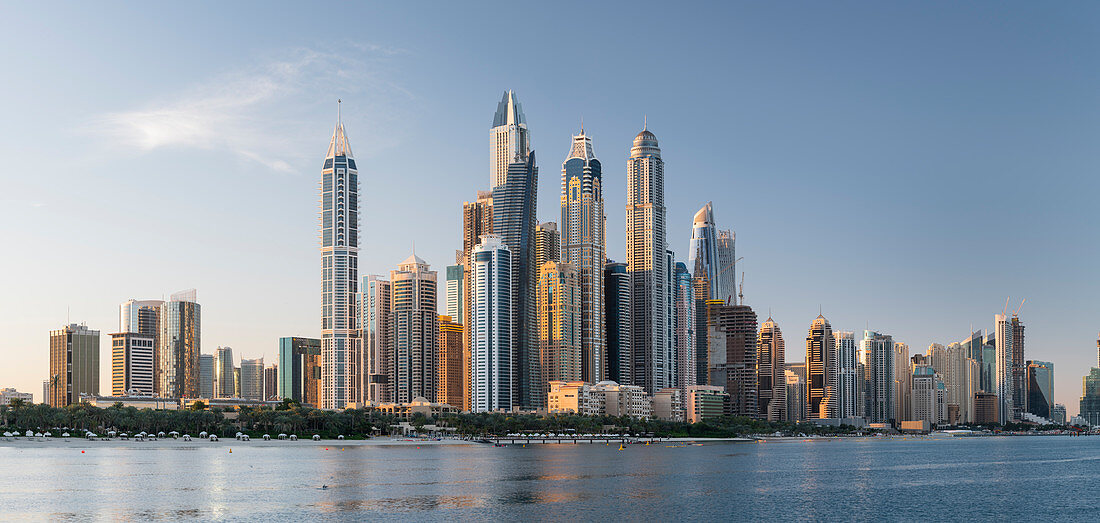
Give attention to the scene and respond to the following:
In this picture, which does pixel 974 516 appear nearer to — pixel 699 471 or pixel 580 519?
pixel 580 519

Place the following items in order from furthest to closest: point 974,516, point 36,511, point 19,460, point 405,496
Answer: point 19,460
point 405,496
point 974,516
point 36,511

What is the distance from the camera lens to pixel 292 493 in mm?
141000

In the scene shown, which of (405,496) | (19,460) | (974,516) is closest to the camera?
(974,516)

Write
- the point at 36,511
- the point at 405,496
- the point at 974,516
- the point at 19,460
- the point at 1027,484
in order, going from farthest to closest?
the point at 19,460 < the point at 1027,484 < the point at 405,496 < the point at 974,516 < the point at 36,511

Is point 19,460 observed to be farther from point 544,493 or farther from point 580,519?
point 580,519

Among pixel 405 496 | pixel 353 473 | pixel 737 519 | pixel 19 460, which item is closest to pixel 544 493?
pixel 405 496

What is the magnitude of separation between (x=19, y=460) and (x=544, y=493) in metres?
105

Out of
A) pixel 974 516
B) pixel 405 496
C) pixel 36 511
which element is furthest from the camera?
pixel 405 496

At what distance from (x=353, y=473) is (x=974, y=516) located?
96.2 m

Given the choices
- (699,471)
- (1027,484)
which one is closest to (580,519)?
(699,471)

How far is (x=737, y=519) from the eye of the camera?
4850 inches

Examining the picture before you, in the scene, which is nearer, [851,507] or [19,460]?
[851,507]

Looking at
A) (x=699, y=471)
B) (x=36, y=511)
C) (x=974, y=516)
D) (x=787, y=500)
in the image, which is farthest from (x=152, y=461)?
(x=974, y=516)

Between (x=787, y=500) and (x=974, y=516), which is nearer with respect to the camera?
(x=974, y=516)
